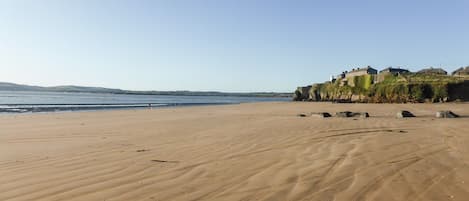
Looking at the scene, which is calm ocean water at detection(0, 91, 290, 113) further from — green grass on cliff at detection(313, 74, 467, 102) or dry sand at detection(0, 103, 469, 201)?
dry sand at detection(0, 103, 469, 201)

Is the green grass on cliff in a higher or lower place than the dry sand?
higher

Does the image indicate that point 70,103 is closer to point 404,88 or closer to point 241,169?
point 404,88

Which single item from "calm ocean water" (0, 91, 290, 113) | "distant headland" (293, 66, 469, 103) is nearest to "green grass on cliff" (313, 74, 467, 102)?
"distant headland" (293, 66, 469, 103)

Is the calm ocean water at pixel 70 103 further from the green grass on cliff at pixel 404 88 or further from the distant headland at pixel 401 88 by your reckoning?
the green grass on cliff at pixel 404 88

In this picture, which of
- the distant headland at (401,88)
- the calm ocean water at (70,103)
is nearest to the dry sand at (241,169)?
the calm ocean water at (70,103)

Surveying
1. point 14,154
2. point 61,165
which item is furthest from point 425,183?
point 14,154

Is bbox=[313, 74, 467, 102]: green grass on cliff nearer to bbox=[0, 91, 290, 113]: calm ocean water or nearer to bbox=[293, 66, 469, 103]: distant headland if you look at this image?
bbox=[293, 66, 469, 103]: distant headland

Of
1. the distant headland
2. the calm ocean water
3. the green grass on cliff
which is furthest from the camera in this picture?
the green grass on cliff

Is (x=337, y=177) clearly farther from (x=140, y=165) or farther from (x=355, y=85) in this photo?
(x=355, y=85)

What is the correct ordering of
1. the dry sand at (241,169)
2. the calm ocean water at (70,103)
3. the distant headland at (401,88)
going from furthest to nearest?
the distant headland at (401,88) → the calm ocean water at (70,103) → the dry sand at (241,169)

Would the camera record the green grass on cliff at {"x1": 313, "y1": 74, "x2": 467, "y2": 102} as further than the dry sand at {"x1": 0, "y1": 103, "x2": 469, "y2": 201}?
Yes

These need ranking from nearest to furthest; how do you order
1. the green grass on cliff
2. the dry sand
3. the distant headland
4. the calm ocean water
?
1. the dry sand
2. the calm ocean water
3. the distant headland
4. the green grass on cliff

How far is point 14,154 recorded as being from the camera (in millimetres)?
7656

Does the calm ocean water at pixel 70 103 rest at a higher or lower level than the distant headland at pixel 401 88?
lower
